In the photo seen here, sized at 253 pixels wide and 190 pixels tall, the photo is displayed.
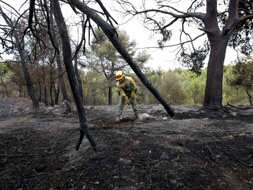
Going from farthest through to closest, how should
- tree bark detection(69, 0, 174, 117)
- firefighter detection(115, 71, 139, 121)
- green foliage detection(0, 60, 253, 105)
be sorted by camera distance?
1. green foliage detection(0, 60, 253, 105)
2. firefighter detection(115, 71, 139, 121)
3. tree bark detection(69, 0, 174, 117)

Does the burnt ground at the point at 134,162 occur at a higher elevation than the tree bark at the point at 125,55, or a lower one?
lower

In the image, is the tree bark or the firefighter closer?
the tree bark

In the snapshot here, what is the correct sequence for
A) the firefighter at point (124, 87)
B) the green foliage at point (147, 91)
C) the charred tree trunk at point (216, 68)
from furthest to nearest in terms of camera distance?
1. the green foliage at point (147, 91)
2. the charred tree trunk at point (216, 68)
3. the firefighter at point (124, 87)

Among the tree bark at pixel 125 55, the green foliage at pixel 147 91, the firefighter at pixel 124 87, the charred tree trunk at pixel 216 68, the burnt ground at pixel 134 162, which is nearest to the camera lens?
the tree bark at pixel 125 55

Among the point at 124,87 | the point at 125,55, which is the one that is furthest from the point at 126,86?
the point at 125,55

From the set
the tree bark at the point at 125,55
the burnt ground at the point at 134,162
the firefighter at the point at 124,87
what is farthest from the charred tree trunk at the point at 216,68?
the tree bark at the point at 125,55

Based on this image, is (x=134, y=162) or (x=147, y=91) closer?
(x=134, y=162)

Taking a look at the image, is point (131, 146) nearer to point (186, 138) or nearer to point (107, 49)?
point (186, 138)

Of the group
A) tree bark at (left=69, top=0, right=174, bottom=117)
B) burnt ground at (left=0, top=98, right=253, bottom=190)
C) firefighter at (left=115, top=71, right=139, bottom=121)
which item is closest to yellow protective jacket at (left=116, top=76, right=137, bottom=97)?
firefighter at (left=115, top=71, right=139, bottom=121)

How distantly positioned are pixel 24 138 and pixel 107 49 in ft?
67.0

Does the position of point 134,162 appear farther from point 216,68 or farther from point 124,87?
point 216,68

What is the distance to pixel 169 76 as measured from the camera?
3434 centimetres

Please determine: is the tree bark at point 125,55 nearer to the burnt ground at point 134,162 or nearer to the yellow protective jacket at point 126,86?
the burnt ground at point 134,162

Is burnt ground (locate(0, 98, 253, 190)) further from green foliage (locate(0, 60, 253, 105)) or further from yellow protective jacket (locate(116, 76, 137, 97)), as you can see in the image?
green foliage (locate(0, 60, 253, 105))
